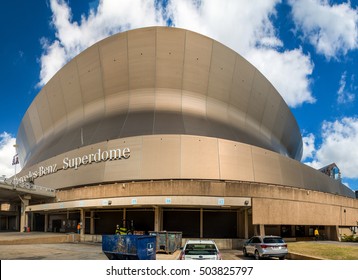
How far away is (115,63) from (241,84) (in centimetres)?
1597

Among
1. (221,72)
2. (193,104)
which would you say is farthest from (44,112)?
(221,72)

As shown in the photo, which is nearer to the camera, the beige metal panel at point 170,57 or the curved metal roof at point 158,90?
the curved metal roof at point 158,90

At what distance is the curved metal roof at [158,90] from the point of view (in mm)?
40250

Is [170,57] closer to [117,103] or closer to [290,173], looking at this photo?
[117,103]

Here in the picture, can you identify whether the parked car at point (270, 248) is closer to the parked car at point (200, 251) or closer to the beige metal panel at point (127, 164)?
the parked car at point (200, 251)

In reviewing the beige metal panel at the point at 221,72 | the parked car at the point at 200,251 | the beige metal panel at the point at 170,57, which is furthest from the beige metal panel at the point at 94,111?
the parked car at the point at 200,251

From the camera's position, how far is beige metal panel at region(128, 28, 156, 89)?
41.7 metres

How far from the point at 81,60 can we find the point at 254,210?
30.2m

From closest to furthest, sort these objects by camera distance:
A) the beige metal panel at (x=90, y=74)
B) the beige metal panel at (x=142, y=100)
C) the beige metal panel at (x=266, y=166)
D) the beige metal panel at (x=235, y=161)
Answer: the beige metal panel at (x=235, y=161), the beige metal panel at (x=266, y=166), the beige metal panel at (x=142, y=100), the beige metal panel at (x=90, y=74)

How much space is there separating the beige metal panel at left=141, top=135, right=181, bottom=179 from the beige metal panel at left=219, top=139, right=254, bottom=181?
4395 mm

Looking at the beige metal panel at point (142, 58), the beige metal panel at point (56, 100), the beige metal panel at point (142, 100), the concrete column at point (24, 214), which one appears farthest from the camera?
the beige metal panel at point (56, 100)

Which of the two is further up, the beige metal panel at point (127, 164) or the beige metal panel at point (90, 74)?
the beige metal panel at point (90, 74)

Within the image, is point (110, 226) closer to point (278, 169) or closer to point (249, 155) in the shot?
point (249, 155)

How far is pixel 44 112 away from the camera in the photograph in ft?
177
